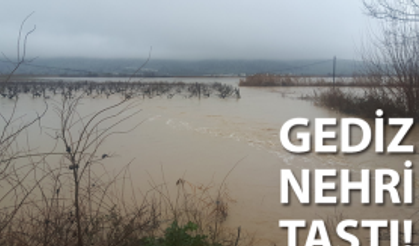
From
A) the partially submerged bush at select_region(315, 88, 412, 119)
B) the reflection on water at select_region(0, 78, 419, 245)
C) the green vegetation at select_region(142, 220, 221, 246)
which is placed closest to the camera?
the green vegetation at select_region(142, 220, 221, 246)

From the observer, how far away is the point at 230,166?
5.13 meters

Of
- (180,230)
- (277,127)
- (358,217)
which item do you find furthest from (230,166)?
(277,127)

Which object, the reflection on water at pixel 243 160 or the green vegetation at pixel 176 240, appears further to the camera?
the reflection on water at pixel 243 160

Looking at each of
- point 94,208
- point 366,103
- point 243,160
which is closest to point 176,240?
point 94,208

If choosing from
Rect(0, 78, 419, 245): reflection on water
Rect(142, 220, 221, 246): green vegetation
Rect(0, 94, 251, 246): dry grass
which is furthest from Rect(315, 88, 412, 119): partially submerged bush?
Rect(142, 220, 221, 246): green vegetation

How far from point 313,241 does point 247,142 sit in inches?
154

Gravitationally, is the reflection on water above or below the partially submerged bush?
below

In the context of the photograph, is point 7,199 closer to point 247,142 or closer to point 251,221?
point 251,221

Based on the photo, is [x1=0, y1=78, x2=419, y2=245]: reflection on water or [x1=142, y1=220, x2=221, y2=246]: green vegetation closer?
[x1=142, y1=220, x2=221, y2=246]: green vegetation

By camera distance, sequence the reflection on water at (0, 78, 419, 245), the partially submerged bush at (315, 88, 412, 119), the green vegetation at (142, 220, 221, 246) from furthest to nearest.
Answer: the partially submerged bush at (315, 88, 412, 119), the reflection on water at (0, 78, 419, 245), the green vegetation at (142, 220, 221, 246)

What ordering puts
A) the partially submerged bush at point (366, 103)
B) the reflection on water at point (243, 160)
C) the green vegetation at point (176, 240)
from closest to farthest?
the green vegetation at point (176, 240), the reflection on water at point (243, 160), the partially submerged bush at point (366, 103)

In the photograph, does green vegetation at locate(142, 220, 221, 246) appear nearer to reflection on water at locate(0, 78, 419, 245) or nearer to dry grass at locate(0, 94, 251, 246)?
dry grass at locate(0, 94, 251, 246)

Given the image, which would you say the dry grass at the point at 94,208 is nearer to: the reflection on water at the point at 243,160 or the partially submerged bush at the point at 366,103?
the reflection on water at the point at 243,160

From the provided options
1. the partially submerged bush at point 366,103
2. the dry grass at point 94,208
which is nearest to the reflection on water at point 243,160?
the dry grass at point 94,208
